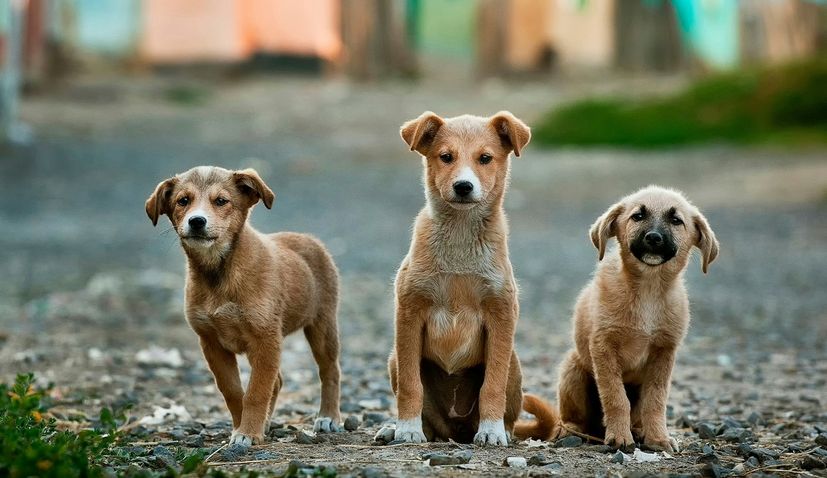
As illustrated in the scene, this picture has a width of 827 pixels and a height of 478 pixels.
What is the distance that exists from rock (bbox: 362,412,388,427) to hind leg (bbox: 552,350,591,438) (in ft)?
3.56

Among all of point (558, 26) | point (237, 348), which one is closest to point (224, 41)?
point (558, 26)

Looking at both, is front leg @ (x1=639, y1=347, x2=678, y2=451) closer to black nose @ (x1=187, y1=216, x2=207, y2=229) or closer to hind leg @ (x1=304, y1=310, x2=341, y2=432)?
hind leg @ (x1=304, y1=310, x2=341, y2=432)

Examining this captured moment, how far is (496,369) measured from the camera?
600cm

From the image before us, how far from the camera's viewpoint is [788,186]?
18.3 metres

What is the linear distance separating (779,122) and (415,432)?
1713cm

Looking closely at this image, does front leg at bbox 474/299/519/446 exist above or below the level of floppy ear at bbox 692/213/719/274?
below

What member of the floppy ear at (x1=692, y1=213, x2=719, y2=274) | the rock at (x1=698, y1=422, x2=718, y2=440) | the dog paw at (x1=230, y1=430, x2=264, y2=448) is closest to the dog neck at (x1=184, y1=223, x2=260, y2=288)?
the dog paw at (x1=230, y1=430, x2=264, y2=448)

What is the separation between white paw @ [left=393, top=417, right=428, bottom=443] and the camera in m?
5.98

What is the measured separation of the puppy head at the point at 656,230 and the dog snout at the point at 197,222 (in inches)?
75.2

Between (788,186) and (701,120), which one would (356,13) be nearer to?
(701,120)

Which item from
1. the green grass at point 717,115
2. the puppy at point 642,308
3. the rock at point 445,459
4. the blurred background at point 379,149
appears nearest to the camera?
the rock at point 445,459

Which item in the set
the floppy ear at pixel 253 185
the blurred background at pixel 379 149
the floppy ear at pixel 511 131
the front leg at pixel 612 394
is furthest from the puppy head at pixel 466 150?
the blurred background at pixel 379 149

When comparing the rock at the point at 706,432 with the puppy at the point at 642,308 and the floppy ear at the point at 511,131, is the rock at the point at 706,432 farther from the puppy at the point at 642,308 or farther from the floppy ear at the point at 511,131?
the floppy ear at the point at 511,131

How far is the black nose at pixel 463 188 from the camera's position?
19.4 feet
